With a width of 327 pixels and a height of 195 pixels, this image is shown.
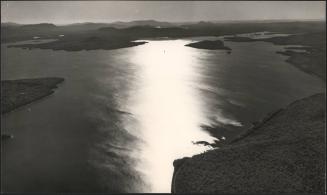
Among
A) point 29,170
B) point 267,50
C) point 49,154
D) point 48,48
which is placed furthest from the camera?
point 48,48

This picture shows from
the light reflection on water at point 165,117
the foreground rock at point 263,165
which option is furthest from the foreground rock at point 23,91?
the foreground rock at point 263,165

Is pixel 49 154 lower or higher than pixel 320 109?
lower

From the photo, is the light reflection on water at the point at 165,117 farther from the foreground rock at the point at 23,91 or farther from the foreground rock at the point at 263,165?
the foreground rock at the point at 23,91

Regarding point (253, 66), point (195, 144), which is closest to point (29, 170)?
point (195, 144)

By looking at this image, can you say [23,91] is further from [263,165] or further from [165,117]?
[263,165]

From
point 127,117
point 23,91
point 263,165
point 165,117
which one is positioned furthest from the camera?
point 23,91

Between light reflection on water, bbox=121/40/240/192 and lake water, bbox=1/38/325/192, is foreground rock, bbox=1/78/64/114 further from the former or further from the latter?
light reflection on water, bbox=121/40/240/192

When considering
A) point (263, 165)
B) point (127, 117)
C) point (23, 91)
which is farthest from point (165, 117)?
point (23, 91)

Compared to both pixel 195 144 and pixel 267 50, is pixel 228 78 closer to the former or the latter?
pixel 195 144
